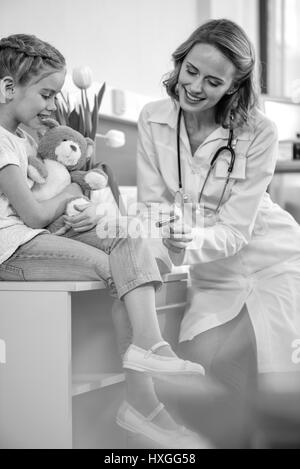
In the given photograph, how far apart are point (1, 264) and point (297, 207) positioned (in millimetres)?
1656

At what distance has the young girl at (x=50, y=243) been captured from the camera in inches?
47.5

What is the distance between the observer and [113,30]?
91.0 inches

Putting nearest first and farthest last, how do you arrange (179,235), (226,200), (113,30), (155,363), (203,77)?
(155,363)
(179,235)
(203,77)
(226,200)
(113,30)

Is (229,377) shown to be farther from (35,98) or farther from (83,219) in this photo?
(35,98)

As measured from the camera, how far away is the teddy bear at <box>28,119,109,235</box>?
1.36m

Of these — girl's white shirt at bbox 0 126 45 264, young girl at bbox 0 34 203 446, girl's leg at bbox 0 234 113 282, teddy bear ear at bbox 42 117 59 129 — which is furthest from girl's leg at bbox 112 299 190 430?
teddy bear ear at bbox 42 117 59 129

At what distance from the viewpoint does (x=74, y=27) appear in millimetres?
2098

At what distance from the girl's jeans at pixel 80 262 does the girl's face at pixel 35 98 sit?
0.24 meters

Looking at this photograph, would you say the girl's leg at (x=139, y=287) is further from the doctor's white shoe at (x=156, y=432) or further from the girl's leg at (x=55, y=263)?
the doctor's white shoe at (x=156, y=432)

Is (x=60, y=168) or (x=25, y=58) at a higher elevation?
(x=25, y=58)

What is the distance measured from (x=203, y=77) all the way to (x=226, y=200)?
28 cm

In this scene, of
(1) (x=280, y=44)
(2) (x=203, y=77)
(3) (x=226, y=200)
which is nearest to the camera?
(2) (x=203, y=77)

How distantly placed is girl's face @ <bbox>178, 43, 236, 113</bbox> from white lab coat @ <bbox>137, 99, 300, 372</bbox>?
10 centimetres

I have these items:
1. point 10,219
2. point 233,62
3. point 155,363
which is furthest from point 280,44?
point 155,363
